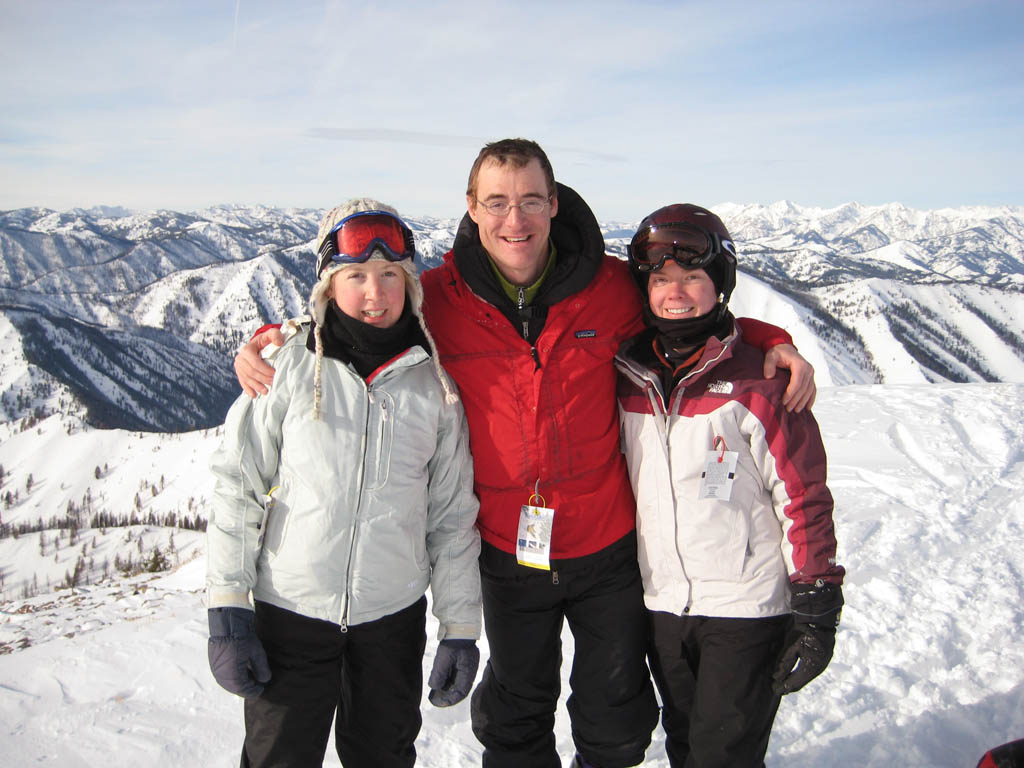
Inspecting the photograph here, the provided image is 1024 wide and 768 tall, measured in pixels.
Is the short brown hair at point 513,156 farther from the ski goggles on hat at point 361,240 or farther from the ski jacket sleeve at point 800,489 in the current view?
the ski jacket sleeve at point 800,489

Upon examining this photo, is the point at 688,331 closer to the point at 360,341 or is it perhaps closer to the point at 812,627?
the point at 812,627

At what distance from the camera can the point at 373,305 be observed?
3.00 meters

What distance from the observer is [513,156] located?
314 cm

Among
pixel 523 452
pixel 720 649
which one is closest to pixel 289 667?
pixel 523 452

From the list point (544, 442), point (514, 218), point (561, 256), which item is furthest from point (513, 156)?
point (544, 442)

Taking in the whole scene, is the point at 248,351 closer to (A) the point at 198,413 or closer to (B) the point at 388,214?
(B) the point at 388,214

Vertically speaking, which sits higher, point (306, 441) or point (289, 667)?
point (306, 441)

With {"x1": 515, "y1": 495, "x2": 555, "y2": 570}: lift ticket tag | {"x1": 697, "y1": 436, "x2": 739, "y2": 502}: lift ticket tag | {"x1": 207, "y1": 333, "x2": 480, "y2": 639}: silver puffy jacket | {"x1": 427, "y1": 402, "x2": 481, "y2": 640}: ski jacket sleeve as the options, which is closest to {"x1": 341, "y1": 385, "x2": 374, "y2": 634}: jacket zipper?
{"x1": 207, "y1": 333, "x2": 480, "y2": 639}: silver puffy jacket

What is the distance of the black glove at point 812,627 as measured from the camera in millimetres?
2893

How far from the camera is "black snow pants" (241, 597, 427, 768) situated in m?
3.03

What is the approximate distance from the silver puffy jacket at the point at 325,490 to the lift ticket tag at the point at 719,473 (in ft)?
4.58

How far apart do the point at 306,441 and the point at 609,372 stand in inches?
63.9

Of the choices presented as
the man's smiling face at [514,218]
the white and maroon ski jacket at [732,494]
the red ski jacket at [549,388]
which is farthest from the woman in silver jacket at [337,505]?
the white and maroon ski jacket at [732,494]

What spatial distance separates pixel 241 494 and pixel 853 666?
4651 mm
